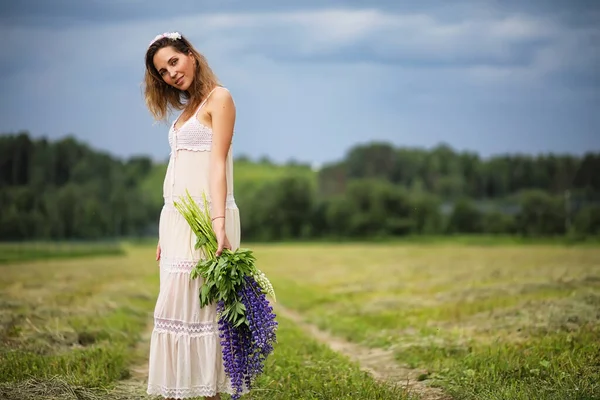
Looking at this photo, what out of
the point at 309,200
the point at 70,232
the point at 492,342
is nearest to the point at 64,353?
the point at 492,342

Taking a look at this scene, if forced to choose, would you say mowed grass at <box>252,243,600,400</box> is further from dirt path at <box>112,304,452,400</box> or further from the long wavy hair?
the long wavy hair

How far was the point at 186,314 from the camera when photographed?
4.64m

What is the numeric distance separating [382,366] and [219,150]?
11.2ft

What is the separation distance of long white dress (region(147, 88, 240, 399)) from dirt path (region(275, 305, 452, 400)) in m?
1.64

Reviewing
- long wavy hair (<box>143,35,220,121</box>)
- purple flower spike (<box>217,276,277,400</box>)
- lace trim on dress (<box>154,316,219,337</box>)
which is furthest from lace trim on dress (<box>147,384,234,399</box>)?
long wavy hair (<box>143,35,220,121</box>)

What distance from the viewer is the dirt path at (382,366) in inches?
236

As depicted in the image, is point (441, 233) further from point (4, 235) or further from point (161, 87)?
point (161, 87)

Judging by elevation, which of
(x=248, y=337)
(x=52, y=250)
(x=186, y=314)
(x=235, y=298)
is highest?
(x=235, y=298)

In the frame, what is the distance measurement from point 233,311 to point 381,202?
95.3 ft

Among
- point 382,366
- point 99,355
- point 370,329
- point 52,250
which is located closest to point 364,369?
point 382,366

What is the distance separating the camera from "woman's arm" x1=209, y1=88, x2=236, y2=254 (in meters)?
4.57

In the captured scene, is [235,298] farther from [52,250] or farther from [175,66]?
[52,250]

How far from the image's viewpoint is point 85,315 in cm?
1001

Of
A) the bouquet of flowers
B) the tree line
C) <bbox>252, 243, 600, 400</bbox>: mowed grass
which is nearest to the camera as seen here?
the bouquet of flowers
